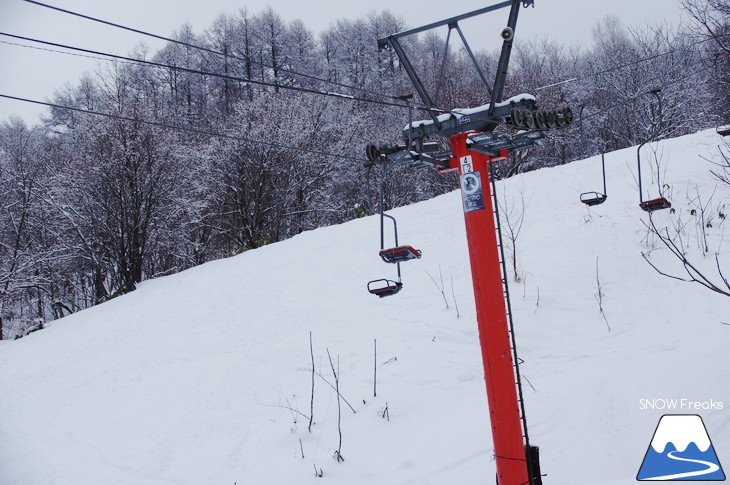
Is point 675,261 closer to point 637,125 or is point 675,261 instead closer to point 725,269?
point 725,269

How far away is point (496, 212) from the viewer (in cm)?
512

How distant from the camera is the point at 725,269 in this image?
9.40 metres

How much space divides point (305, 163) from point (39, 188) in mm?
12411

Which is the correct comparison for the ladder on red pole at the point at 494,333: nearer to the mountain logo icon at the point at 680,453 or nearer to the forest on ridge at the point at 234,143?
the mountain logo icon at the point at 680,453

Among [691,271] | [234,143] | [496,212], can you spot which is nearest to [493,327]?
[496,212]

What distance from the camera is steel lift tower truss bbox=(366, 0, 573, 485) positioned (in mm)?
4836

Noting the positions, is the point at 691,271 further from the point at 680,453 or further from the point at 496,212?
the point at 496,212

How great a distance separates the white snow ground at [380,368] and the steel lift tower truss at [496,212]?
36.7 inches

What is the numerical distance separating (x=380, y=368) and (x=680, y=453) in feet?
14.3

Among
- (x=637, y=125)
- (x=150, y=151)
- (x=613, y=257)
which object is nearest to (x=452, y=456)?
(x=613, y=257)

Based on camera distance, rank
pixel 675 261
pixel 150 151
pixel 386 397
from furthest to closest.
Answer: pixel 150 151
pixel 675 261
pixel 386 397

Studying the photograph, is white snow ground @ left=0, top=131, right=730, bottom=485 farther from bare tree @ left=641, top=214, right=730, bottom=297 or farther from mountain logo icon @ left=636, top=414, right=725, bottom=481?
bare tree @ left=641, top=214, right=730, bottom=297

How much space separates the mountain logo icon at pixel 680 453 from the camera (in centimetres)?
458

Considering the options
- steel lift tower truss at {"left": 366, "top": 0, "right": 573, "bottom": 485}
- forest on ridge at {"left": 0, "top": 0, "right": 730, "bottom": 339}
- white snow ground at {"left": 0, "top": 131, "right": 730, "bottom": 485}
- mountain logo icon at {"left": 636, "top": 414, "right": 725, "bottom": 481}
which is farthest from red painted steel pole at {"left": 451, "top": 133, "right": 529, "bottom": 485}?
forest on ridge at {"left": 0, "top": 0, "right": 730, "bottom": 339}
